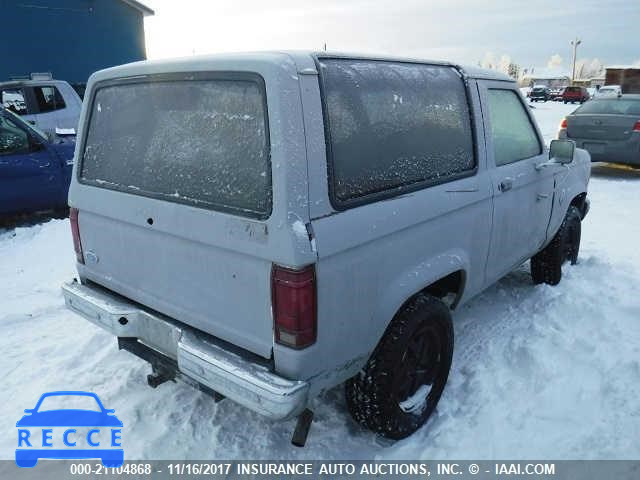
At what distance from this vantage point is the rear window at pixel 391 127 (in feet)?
7.27

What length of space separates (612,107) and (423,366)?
8.68 m

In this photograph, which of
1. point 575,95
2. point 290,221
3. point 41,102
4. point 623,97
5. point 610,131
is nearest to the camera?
point 290,221

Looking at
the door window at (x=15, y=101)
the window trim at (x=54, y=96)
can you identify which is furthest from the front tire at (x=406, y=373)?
the door window at (x=15, y=101)

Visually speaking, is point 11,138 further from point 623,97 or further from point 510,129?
point 623,97

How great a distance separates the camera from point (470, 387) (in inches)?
124

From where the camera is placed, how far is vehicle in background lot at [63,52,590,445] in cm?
205

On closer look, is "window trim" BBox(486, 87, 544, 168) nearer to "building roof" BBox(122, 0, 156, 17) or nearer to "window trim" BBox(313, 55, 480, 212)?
"window trim" BBox(313, 55, 480, 212)

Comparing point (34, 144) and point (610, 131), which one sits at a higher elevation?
point (34, 144)

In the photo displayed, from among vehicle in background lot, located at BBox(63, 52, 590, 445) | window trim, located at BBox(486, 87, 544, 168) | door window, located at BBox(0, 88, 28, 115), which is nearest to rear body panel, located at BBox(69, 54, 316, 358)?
vehicle in background lot, located at BBox(63, 52, 590, 445)

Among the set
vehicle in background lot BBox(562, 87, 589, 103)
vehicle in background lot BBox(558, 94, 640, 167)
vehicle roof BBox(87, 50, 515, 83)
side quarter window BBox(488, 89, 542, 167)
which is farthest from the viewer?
vehicle in background lot BBox(562, 87, 589, 103)

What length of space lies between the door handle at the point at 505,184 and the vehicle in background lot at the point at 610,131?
675 cm

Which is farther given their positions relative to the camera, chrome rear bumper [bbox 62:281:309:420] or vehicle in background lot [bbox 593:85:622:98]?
vehicle in background lot [bbox 593:85:622:98]

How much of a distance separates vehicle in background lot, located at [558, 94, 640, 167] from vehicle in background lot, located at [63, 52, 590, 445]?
22.3 ft

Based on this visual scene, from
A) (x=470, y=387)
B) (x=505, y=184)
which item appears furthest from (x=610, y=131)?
(x=470, y=387)
